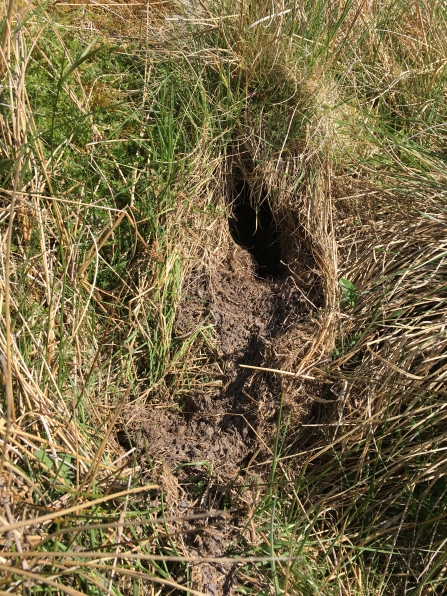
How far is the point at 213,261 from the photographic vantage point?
2.40 metres

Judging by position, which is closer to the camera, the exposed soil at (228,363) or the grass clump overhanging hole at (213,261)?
the grass clump overhanging hole at (213,261)

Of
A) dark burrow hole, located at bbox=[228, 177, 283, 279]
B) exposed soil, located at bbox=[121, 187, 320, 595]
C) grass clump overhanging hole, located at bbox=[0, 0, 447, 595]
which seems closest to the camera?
grass clump overhanging hole, located at bbox=[0, 0, 447, 595]

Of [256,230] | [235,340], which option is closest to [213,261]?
[256,230]

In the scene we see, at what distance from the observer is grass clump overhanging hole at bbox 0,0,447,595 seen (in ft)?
5.82

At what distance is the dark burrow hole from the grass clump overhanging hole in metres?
0.07

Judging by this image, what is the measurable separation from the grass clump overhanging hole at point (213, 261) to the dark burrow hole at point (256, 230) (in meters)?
0.07

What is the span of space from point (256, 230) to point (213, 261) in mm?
250

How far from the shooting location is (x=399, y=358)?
6.78 feet

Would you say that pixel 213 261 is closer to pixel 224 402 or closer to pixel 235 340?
pixel 235 340

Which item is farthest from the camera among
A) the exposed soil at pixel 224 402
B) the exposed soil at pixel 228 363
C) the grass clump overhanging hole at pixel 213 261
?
the exposed soil at pixel 228 363

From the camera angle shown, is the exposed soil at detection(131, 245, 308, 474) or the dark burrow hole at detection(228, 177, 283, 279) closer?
the exposed soil at detection(131, 245, 308, 474)

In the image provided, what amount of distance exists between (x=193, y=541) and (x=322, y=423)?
2.04 ft

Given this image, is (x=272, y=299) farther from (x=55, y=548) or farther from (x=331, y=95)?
(x=55, y=548)

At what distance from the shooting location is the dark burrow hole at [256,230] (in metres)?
2.52
